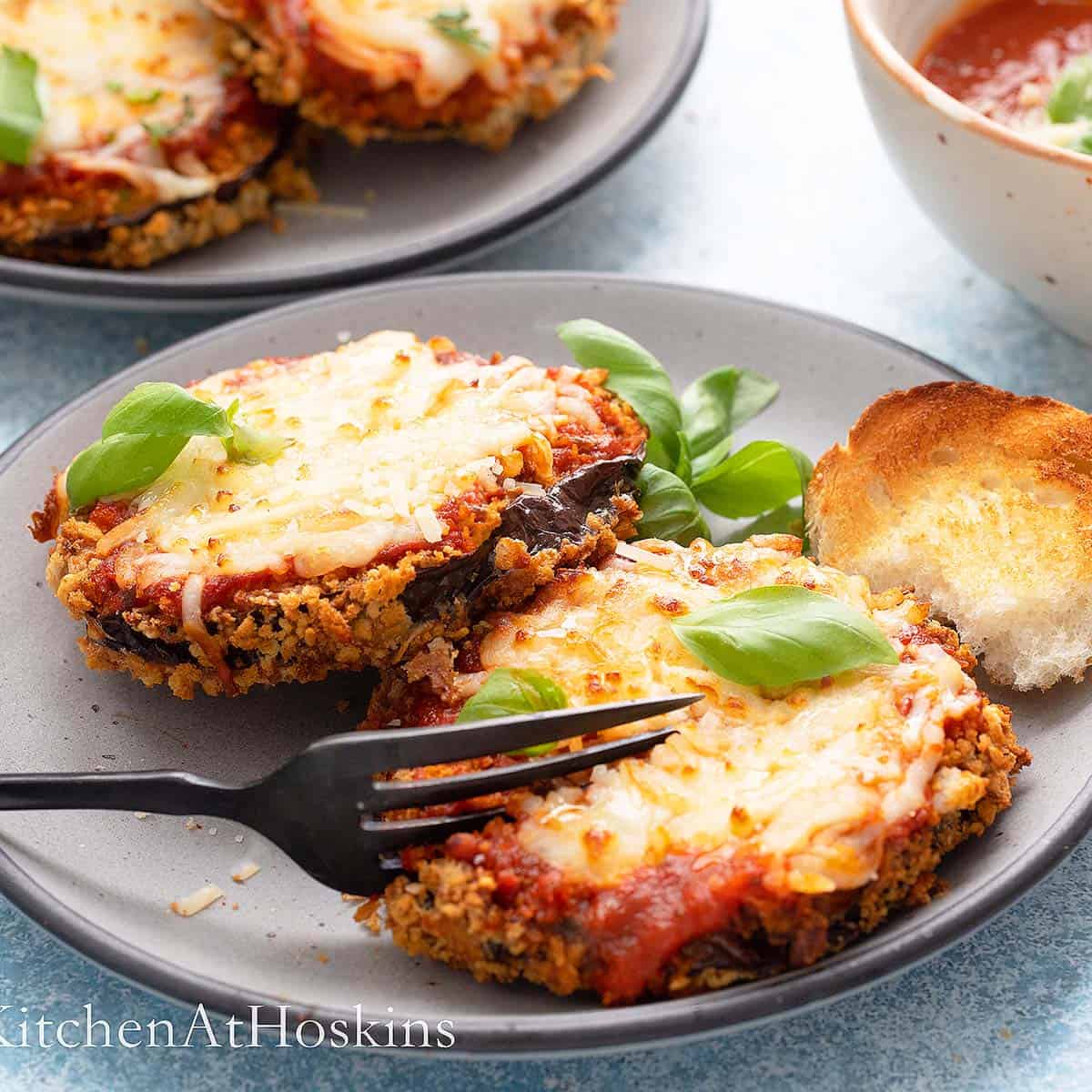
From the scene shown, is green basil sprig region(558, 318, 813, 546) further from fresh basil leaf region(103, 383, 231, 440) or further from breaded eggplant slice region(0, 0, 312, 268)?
breaded eggplant slice region(0, 0, 312, 268)

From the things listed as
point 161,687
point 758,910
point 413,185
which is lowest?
point 161,687

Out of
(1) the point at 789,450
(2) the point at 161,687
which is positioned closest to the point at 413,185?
(1) the point at 789,450

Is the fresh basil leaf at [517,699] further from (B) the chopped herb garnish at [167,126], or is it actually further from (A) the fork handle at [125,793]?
(B) the chopped herb garnish at [167,126]

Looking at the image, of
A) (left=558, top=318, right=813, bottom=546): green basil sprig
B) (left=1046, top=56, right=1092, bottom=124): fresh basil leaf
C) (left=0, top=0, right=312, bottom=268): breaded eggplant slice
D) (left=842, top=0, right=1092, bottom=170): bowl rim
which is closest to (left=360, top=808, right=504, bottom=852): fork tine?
(left=558, top=318, right=813, bottom=546): green basil sprig

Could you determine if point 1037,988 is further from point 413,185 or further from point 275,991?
point 413,185

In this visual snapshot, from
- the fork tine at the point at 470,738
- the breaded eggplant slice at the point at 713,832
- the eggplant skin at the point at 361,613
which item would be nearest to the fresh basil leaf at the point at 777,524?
the eggplant skin at the point at 361,613

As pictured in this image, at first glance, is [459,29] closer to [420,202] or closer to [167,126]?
[420,202]
